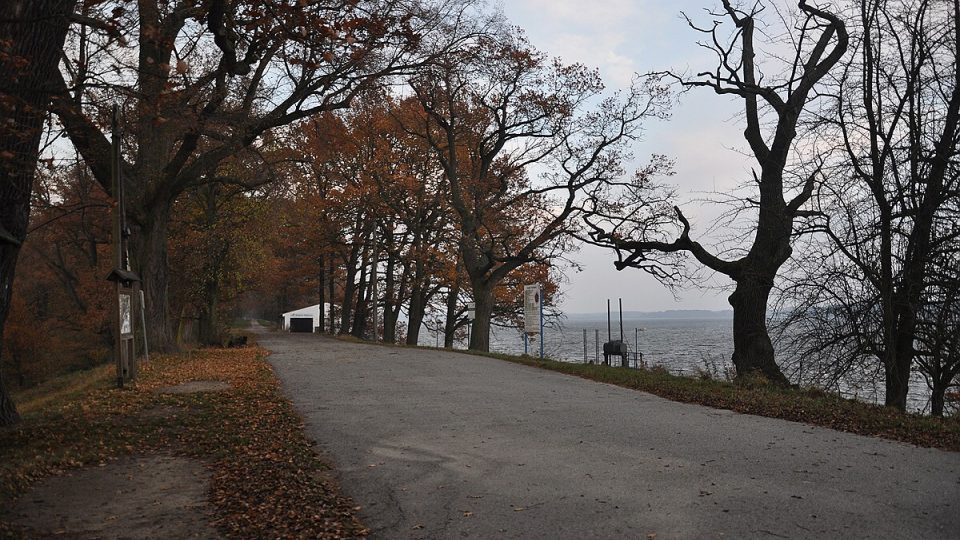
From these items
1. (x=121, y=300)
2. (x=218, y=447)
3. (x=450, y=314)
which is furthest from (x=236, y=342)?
(x=218, y=447)

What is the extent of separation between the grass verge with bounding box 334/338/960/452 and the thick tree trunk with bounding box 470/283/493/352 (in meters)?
11.9

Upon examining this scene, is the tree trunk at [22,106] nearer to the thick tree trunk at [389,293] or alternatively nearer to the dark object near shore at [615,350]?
the dark object near shore at [615,350]

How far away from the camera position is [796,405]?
10836 mm

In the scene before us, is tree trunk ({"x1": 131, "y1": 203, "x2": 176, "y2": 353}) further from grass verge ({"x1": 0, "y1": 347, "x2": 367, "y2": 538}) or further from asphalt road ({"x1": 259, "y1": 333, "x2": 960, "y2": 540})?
asphalt road ({"x1": 259, "y1": 333, "x2": 960, "y2": 540})

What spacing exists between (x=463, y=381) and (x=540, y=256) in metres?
14.2

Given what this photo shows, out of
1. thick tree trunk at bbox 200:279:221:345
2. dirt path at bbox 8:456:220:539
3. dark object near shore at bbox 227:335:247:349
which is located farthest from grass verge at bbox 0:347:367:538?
dark object near shore at bbox 227:335:247:349

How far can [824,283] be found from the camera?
504 inches

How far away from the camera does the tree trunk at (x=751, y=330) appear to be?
1666cm

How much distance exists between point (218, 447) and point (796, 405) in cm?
759

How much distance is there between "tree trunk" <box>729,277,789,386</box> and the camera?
656 inches

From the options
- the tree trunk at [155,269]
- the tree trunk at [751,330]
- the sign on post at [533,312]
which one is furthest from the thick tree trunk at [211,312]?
the tree trunk at [751,330]

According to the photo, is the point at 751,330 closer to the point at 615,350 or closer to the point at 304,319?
the point at 615,350

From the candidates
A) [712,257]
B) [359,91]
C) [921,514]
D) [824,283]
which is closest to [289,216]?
[359,91]

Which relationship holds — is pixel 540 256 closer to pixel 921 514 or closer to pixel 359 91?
pixel 359 91
